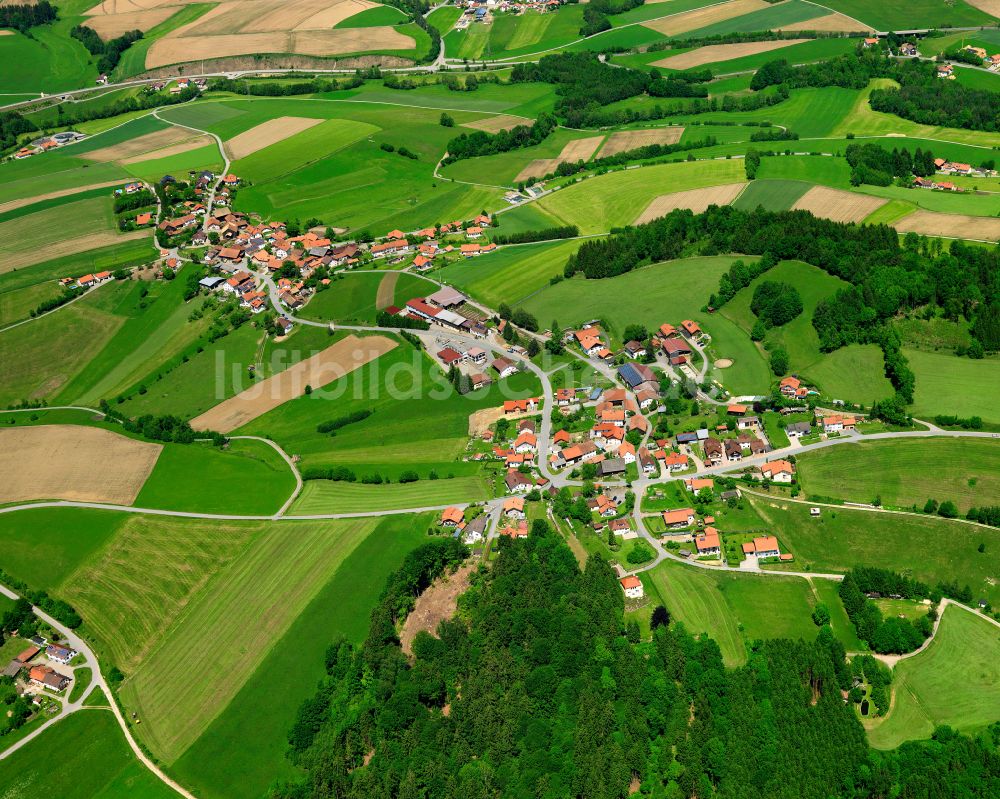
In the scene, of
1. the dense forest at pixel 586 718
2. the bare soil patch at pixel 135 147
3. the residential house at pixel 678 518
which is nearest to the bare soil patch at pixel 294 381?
the dense forest at pixel 586 718

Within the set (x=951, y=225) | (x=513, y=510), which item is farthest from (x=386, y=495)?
(x=951, y=225)

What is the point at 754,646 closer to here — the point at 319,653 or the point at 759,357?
the point at 319,653

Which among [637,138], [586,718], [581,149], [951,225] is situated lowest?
[586,718]

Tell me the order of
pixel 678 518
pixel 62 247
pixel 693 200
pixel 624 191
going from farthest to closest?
pixel 624 191 → pixel 62 247 → pixel 693 200 → pixel 678 518

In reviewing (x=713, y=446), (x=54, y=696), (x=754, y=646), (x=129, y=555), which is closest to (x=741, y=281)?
(x=713, y=446)

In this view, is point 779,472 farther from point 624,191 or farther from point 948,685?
point 624,191

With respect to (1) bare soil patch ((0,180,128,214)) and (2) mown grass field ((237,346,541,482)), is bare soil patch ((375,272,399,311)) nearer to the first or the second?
(2) mown grass field ((237,346,541,482))
